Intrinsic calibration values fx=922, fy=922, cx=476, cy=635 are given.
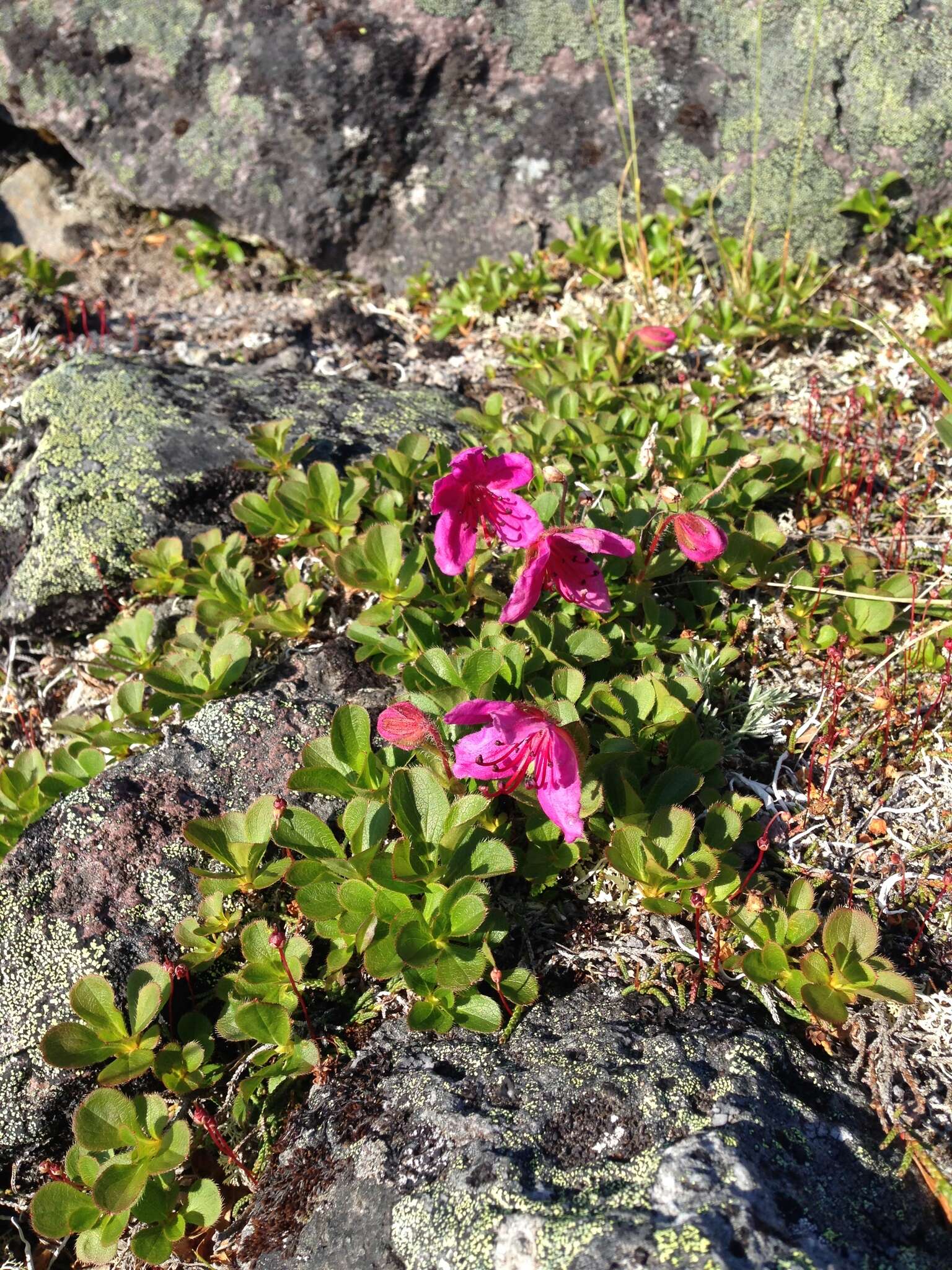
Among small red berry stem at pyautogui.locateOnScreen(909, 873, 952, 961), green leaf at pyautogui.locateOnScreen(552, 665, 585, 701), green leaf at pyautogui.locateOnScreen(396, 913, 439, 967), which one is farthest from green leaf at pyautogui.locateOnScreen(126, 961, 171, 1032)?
small red berry stem at pyautogui.locateOnScreen(909, 873, 952, 961)

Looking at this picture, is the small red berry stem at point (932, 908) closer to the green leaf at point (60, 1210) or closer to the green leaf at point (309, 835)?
the green leaf at point (309, 835)

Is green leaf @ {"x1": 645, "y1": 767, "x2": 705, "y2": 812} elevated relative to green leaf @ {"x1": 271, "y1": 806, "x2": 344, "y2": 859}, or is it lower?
lower

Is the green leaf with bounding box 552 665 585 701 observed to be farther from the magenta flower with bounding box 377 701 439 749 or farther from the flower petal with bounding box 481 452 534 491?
the flower petal with bounding box 481 452 534 491

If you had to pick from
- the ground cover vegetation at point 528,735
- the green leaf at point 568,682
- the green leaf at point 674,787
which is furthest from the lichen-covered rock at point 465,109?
the green leaf at point 674,787

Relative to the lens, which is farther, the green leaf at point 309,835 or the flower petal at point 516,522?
the flower petal at point 516,522

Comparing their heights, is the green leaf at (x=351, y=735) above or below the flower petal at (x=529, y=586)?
below

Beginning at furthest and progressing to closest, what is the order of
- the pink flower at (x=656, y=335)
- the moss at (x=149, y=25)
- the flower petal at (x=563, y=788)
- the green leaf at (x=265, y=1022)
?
the moss at (x=149, y=25) < the pink flower at (x=656, y=335) < the green leaf at (x=265, y=1022) < the flower petal at (x=563, y=788)

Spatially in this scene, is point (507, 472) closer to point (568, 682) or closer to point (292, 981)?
point (568, 682)
